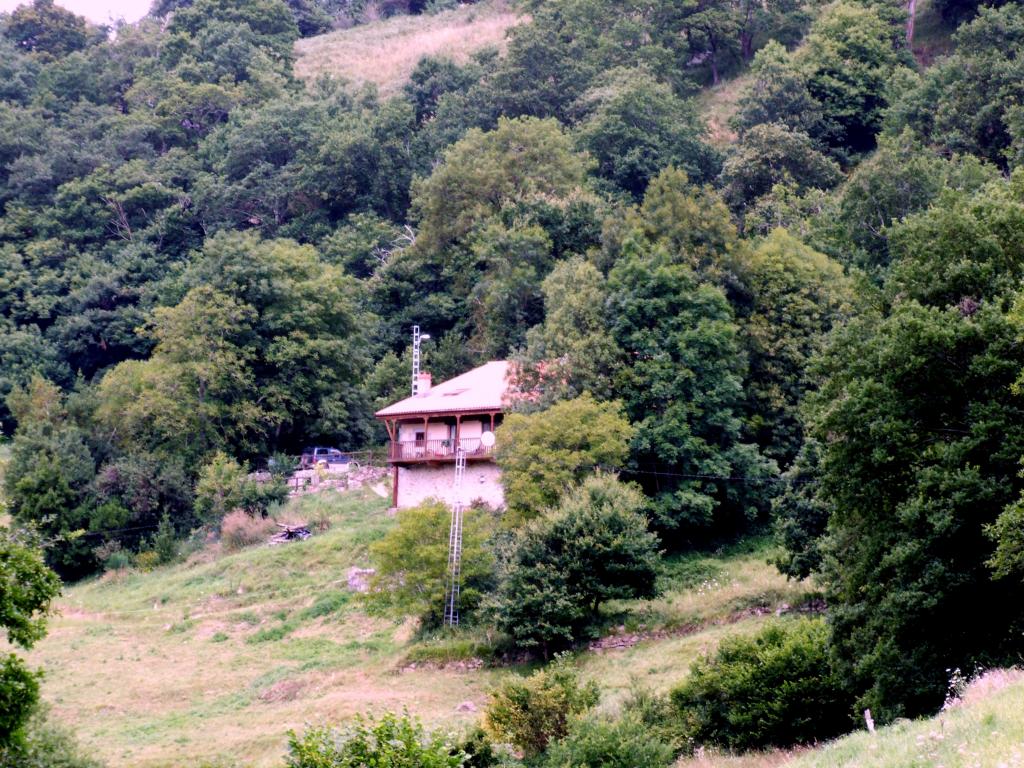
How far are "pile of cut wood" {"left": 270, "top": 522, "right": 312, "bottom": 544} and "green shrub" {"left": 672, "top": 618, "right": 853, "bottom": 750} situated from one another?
87.0 ft

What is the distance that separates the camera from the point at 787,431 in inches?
1699

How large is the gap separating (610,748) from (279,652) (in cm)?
1895

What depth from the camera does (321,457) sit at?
56812mm

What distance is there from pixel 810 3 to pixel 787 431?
51.7 m

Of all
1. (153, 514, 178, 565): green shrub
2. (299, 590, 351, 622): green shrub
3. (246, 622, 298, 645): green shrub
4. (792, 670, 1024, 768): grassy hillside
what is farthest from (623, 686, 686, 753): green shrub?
(153, 514, 178, 565): green shrub

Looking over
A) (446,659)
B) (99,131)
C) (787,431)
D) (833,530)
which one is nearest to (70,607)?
(446,659)

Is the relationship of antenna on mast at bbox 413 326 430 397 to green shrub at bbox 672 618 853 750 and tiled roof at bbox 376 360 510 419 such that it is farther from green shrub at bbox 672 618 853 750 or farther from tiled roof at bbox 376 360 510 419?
green shrub at bbox 672 618 853 750

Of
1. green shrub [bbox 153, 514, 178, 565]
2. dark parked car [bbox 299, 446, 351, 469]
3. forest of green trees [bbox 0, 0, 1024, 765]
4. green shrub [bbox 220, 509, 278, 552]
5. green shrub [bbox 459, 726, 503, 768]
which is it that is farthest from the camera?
dark parked car [bbox 299, 446, 351, 469]

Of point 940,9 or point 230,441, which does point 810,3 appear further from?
point 230,441

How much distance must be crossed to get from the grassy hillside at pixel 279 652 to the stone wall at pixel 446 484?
172 centimetres

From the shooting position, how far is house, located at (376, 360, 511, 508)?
45.2 meters

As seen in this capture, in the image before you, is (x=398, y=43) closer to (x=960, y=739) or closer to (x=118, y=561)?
(x=118, y=561)

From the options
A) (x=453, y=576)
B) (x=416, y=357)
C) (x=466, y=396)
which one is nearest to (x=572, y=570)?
(x=453, y=576)

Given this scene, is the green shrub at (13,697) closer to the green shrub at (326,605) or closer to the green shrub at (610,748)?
the green shrub at (610,748)
